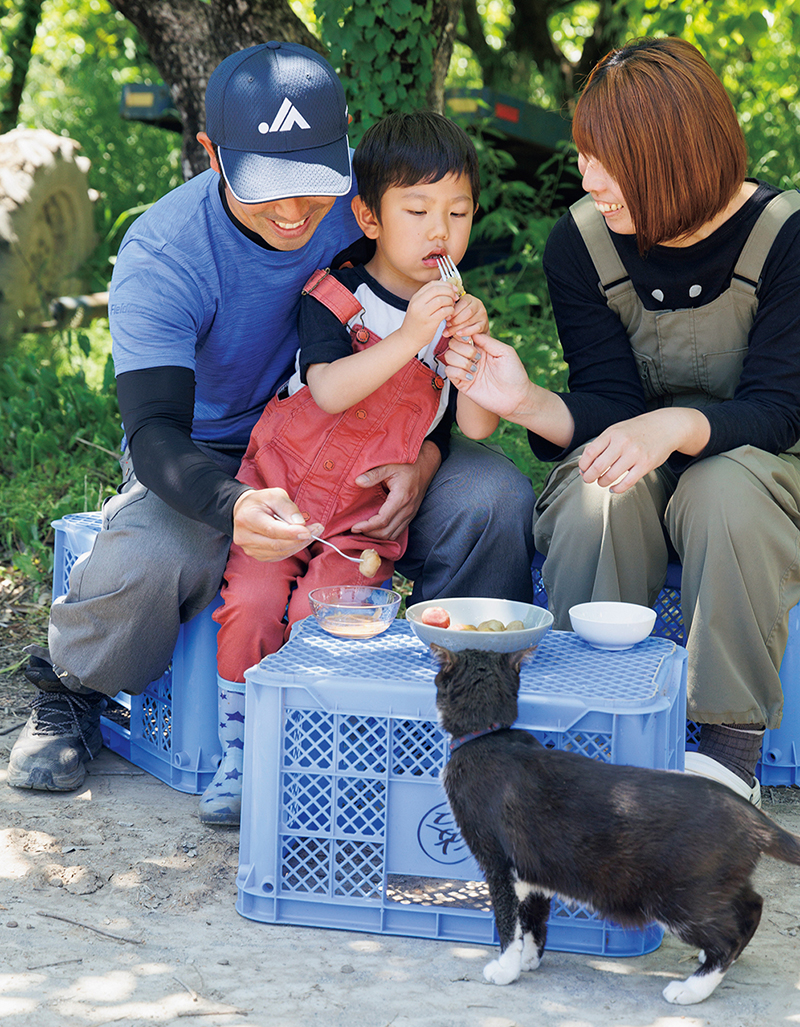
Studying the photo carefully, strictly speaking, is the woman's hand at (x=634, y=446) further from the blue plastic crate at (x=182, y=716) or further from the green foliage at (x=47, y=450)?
the green foliage at (x=47, y=450)

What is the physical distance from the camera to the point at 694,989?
186 centimetres

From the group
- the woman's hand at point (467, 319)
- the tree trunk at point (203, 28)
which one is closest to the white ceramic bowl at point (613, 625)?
the woman's hand at point (467, 319)

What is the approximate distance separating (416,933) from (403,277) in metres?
1.63

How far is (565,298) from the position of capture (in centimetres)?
291

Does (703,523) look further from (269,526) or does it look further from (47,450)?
(47,450)

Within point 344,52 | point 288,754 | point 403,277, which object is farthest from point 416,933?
point 344,52

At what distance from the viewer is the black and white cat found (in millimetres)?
1801

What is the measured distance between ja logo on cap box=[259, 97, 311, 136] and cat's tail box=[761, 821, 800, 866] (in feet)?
5.87

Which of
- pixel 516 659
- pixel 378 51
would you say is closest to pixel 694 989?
pixel 516 659

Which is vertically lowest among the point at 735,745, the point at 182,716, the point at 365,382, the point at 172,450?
the point at 182,716

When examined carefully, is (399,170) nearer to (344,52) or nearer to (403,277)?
(403,277)

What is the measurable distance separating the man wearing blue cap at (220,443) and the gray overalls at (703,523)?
22 cm

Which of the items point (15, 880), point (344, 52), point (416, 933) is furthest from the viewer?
point (344, 52)

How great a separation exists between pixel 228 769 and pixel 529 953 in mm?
917
